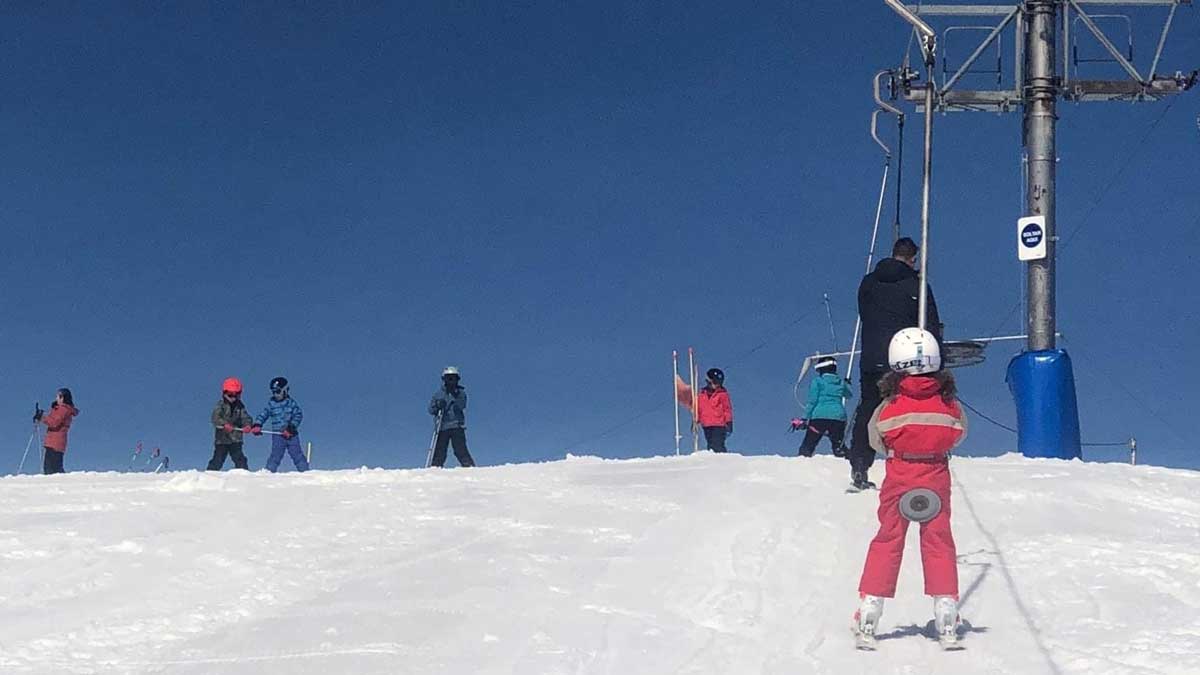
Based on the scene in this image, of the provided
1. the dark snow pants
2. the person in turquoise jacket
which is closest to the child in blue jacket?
the dark snow pants

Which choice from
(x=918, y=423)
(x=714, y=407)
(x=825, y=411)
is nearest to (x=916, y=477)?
(x=918, y=423)

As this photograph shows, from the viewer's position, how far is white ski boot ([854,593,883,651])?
7.34 meters

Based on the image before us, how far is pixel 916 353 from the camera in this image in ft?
25.3

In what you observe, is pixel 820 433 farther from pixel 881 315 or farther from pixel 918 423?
pixel 918 423

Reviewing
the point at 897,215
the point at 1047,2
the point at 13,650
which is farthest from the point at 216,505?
the point at 1047,2

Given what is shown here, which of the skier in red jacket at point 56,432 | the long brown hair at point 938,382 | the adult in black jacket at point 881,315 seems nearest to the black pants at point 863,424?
the adult in black jacket at point 881,315

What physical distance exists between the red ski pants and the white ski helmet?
526mm

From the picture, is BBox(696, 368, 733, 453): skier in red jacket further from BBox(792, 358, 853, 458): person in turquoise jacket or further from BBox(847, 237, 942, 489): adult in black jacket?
BBox(847, 237, 942, 489): adult in black jacket

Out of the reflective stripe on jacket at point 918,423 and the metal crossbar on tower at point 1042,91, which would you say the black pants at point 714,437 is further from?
the reflective stripe on jacket at point 918,423

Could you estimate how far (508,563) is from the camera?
373 inches

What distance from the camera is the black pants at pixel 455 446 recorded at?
19.2 m

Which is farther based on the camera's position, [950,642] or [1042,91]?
[1042,91]

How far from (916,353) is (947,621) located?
1.46 metres

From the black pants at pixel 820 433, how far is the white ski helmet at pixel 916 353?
994cm
